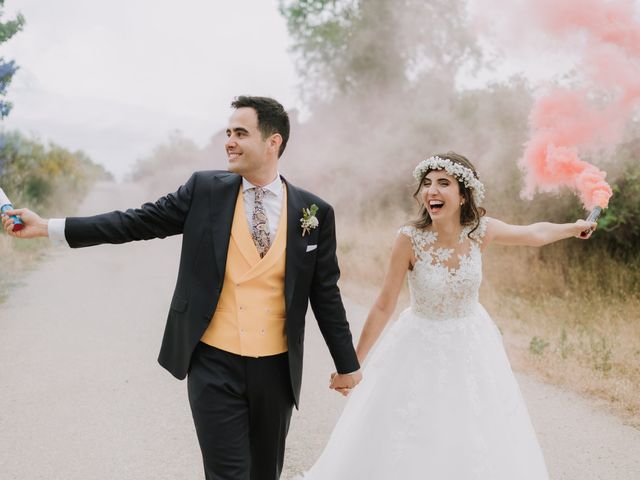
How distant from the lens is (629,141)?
9.61 metres

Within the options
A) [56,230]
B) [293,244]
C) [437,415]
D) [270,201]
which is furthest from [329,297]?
[56,230]

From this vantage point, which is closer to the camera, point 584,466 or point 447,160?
point 447,160

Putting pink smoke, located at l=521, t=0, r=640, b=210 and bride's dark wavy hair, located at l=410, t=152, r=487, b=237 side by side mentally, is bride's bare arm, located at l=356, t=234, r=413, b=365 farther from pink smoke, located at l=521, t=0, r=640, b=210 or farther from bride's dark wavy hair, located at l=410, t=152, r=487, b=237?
pink smoke, located at l=521, t=0, r=640, b=210

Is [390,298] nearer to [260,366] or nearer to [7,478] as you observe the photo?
[260,366]

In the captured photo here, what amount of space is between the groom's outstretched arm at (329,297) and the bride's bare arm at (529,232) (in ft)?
4.11

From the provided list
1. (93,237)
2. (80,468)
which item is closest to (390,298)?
(93,237)

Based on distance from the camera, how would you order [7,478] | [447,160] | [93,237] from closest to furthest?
[93,237]
[447,160]
[7,478]

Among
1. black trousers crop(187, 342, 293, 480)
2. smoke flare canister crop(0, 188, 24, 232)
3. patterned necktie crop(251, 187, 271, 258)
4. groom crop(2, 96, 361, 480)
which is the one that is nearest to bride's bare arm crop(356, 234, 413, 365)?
groom crop(2, 96, 361, 480)

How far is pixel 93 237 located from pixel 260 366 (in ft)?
3.34

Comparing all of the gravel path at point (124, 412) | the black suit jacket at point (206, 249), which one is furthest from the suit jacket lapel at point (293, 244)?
the gravel path at point (124, 412)

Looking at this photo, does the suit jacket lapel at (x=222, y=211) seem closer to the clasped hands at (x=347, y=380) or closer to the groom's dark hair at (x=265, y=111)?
the groom's dark hair at (x=265, y=111)

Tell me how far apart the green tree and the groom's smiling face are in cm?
956

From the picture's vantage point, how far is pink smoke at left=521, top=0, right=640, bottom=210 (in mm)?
5809

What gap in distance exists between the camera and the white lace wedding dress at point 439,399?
3.45 metres
